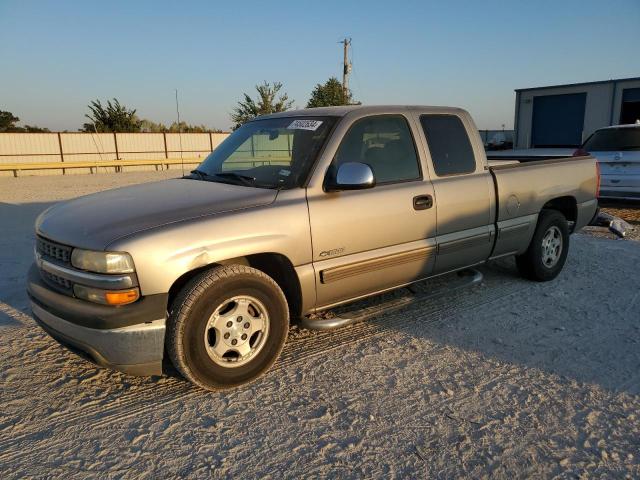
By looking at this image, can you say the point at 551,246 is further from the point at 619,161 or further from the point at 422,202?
the point at 619,161

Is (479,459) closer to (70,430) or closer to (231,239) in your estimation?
(231,239)

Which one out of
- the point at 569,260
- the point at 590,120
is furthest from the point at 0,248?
the point at 590,120

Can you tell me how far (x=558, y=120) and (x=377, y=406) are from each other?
25098mm

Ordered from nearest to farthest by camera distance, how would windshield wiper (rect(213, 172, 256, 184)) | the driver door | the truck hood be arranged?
the truck hood → the driver door → windshield wiper (rect(213, 172, 256, 184))

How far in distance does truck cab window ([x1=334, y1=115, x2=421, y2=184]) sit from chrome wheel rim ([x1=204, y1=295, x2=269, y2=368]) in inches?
49.0

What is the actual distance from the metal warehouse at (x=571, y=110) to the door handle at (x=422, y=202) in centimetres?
2196

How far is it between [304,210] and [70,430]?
1.92m

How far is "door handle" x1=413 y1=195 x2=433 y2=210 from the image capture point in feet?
13.1

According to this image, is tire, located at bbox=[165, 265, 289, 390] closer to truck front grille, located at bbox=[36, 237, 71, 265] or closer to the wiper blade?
truck front grille, located at bbox=[36, 237, 71, 265]

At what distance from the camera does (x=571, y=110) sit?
23.9 m

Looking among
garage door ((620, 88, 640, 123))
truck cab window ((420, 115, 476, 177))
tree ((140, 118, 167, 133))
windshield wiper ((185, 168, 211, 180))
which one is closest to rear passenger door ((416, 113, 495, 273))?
truck cab window ((420, 115, 476, 177))

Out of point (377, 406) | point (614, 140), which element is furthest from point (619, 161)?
point (377, 406)

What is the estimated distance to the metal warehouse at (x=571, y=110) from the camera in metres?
22.2

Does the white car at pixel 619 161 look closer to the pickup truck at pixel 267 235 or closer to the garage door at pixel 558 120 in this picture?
the pickup truck at pixel 267 235
